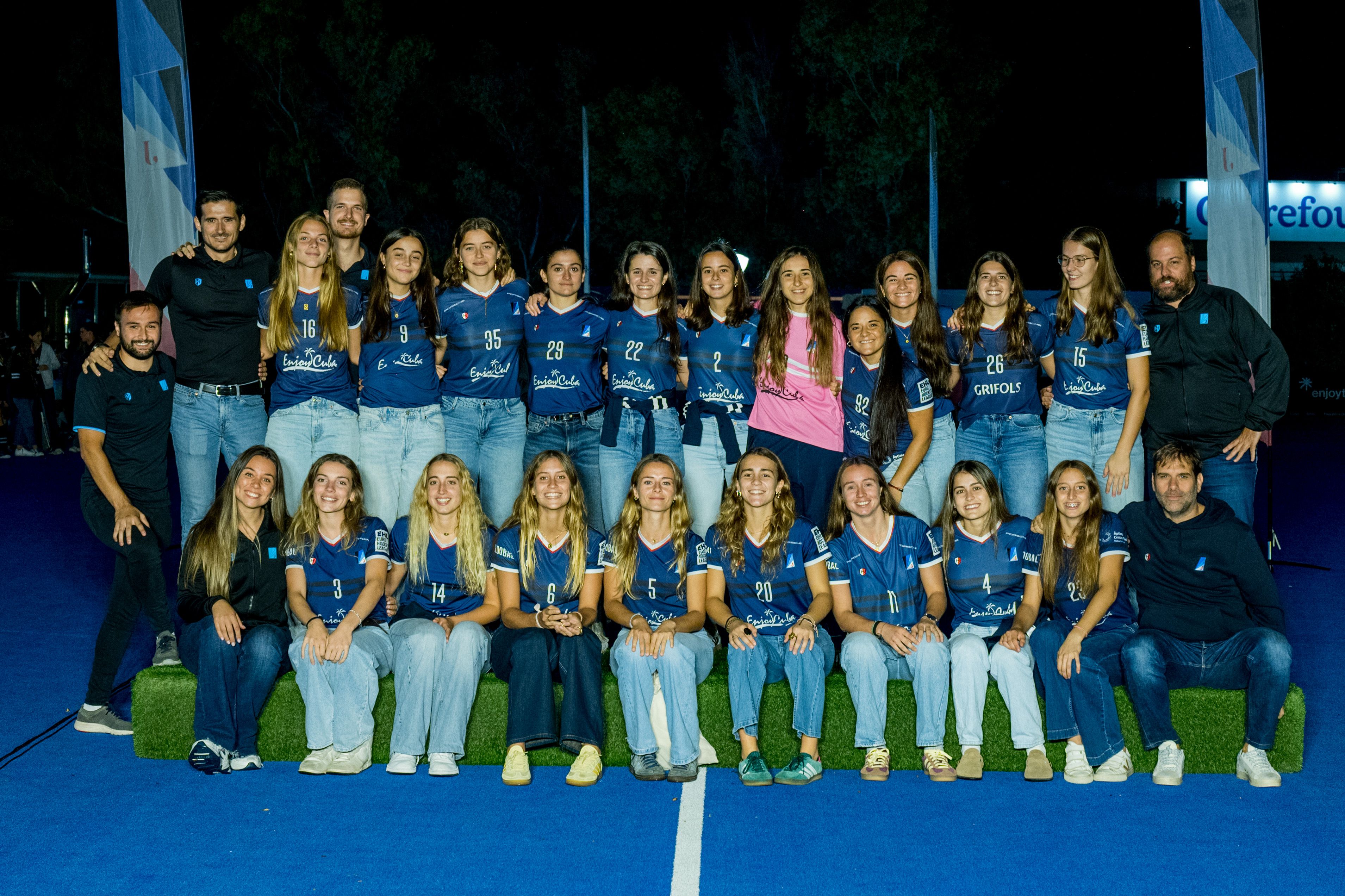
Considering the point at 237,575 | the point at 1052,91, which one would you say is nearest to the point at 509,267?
the point at 237,575

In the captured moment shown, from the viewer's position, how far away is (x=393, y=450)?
5.31m

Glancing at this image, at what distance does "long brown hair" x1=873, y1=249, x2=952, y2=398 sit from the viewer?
529 cm

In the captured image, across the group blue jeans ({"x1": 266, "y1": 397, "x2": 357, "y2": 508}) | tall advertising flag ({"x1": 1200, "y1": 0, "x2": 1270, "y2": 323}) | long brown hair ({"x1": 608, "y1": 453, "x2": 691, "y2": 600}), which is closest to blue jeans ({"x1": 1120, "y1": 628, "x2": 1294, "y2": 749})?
long brown hair ({"x1": 608, "y1": 453, "x2": 691, "y2": 600})

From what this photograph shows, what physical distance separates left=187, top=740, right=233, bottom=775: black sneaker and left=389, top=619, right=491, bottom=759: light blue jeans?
2.06 feet

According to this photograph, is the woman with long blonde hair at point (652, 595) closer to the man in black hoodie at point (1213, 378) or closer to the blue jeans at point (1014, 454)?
the blue jeans at point (1014, 454)

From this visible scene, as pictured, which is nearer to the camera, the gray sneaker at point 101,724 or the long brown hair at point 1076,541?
the long brown hair at point 1076,541

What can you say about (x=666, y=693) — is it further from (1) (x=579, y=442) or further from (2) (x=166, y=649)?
(2) (x=166, y=649)

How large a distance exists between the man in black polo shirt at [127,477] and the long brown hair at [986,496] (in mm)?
3409

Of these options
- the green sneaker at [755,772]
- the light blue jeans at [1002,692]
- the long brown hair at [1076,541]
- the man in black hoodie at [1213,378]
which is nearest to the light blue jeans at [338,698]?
the green sneaker at [755,772]

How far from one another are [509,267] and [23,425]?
13.1m

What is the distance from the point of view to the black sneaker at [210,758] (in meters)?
4.30

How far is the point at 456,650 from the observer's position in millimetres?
4410

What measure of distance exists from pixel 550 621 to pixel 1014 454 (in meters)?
2.24

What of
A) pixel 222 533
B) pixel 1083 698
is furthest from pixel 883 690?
pixel 222 533
